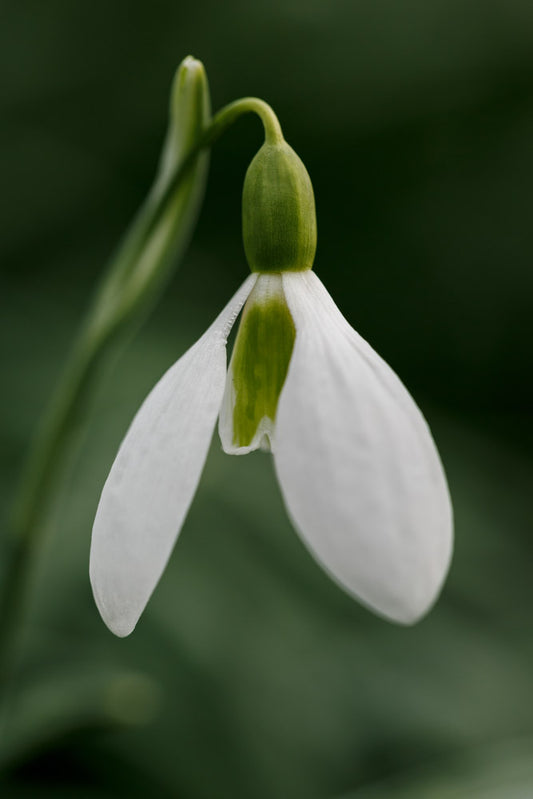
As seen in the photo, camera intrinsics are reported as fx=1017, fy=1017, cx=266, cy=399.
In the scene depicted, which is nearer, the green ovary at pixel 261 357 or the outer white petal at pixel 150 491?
the outer white petal at pixel 150 491

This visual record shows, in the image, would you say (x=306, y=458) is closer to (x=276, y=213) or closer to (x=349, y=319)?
(x=276, y=213)

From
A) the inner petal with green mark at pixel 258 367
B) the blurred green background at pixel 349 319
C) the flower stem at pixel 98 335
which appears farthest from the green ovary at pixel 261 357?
the blurred green background at pixel 349 319

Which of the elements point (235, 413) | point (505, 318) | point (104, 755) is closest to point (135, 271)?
point (235, 413)

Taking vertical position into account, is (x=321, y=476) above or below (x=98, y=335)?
below

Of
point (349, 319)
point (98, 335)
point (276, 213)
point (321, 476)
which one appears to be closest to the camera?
point (321, 476)

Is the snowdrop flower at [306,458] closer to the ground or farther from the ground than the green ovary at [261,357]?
closer to the ground

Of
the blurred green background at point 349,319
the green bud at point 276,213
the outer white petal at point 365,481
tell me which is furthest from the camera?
the blurred green background at point 349,319

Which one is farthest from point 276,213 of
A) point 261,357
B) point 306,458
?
point 306,458

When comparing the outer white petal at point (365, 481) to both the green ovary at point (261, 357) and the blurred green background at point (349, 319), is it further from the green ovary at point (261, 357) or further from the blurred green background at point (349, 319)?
the blurred green background at point (349, 319)
